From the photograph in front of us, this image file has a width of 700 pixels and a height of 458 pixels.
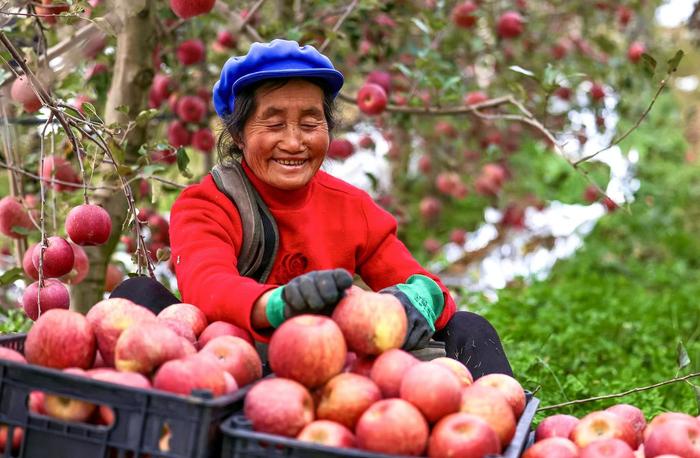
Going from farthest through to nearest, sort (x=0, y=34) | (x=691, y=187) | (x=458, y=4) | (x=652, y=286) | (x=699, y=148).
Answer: (x=699, y=148) → (x=691, y=187) → (x=652, y=286) → (x=458, y=4) → (x=0, y=34)

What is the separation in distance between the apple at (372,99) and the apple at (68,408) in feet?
7.27

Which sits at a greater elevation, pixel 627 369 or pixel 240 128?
pixel 240 128

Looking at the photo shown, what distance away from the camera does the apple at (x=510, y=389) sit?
2.00m

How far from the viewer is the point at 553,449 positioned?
6.16 ft

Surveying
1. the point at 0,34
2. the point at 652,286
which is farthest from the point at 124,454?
the point at 652,286

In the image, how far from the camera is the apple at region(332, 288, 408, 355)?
1.92m

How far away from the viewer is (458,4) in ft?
16.2

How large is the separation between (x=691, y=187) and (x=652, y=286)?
2676mm

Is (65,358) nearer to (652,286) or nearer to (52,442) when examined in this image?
(52,442)

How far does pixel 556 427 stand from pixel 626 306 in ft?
10.6

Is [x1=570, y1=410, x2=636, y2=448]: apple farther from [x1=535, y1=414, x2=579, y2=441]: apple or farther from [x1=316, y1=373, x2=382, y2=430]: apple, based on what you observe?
[x1=316, y1=373, x2=382, y2=430]: apple

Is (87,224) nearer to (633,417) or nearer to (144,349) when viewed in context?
(144,349)

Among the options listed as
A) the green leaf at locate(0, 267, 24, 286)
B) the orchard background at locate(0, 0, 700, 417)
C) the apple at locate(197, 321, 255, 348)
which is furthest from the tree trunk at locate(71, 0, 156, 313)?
the apple at locate(197, 321, 255, 348)

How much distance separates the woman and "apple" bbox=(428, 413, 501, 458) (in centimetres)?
46
